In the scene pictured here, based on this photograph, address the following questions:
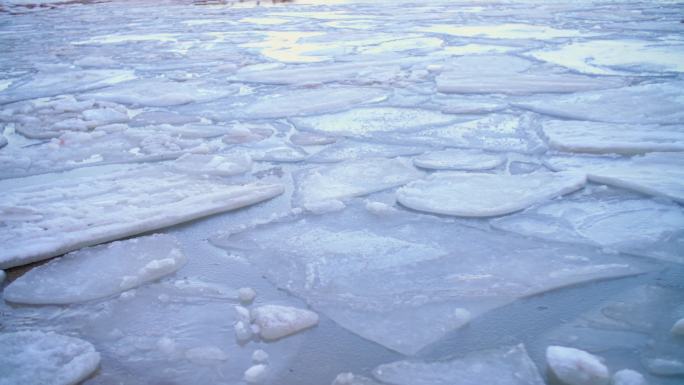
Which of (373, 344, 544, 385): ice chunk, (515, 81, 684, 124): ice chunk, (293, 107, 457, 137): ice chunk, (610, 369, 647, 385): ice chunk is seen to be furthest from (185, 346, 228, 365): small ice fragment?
(515, 81, 684, 124): ice chunk

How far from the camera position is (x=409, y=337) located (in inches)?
44.5

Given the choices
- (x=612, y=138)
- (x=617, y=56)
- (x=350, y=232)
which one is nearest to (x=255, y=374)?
(x=350, y=232)

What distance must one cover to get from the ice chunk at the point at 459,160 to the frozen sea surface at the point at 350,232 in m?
0.01

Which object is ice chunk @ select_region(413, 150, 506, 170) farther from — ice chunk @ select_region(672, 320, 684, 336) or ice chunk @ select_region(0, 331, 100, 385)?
ice chunk @ select_region(0, 331, 100, 385)

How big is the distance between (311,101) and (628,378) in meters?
2.47

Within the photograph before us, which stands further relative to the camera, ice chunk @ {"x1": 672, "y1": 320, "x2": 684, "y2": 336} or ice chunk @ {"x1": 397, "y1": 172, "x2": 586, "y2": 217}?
ice chunk @ {"x1": 397, "y1": 172, "x2": 586, "y2": 217}

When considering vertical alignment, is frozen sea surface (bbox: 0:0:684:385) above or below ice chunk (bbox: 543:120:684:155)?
below

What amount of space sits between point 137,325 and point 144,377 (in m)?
0.18

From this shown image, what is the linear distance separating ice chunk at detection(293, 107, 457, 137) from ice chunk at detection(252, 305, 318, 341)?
1.44 meters

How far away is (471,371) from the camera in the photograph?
3.35ft

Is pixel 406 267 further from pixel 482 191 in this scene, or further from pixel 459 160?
pixel 459 160

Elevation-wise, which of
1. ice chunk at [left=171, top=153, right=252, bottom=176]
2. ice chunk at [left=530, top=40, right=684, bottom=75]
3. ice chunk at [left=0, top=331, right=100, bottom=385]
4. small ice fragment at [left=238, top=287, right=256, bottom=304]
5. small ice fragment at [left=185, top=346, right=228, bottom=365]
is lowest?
small ice fragment at [left=185, top=346, right=228, bottom=365]

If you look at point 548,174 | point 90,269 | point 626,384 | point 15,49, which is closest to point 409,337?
point 626,384

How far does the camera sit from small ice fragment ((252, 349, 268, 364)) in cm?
107
